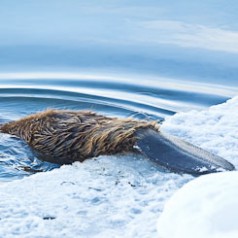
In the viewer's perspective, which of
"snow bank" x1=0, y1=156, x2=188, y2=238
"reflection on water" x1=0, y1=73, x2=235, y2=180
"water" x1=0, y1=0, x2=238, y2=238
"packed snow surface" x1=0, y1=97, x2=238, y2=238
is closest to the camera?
"packed snow surface" x1=0, y1=97, x2=238, y2=238

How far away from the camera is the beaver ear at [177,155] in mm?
5320

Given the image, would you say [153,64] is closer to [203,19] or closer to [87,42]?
[87,42]

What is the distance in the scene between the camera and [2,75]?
9742 mm

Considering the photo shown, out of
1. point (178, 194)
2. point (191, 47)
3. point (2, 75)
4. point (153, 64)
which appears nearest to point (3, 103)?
point (2, 75)

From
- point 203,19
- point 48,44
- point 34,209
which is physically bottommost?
point 34,209

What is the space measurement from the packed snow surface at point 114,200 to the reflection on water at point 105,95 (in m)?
2.27

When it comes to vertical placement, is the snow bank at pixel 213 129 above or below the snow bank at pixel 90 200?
above

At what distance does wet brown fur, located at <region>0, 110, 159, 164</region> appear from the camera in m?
5.79

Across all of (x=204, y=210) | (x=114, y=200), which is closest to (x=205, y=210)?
(x=204, y=210)

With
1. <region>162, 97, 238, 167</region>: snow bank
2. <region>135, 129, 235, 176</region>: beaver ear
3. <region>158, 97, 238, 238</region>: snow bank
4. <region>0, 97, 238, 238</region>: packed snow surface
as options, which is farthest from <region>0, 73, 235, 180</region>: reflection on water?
<region>158, 97, 238, 238</region>: snow bank

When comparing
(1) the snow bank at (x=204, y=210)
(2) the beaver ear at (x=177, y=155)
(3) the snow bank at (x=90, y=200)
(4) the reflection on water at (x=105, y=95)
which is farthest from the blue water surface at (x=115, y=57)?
(1) the snow bank at (x=204, y=210)

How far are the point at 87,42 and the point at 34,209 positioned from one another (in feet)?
21.5

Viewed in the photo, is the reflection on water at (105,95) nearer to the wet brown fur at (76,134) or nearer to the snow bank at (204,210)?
the wet brown fur at (76,134)

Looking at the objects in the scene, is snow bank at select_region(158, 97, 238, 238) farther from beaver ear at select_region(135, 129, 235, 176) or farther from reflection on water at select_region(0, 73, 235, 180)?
reflection on water at select_region(0, 73, 235, 180)
